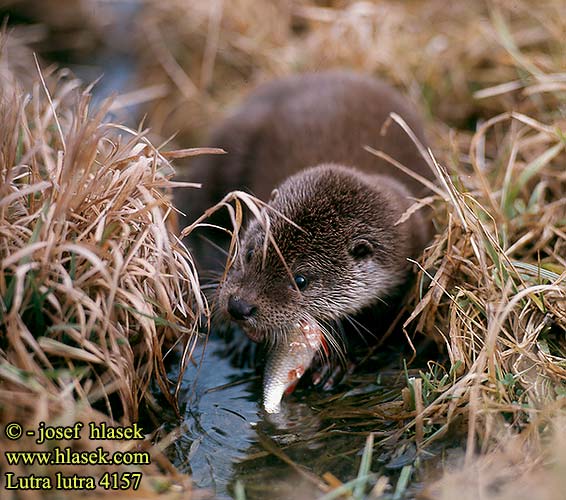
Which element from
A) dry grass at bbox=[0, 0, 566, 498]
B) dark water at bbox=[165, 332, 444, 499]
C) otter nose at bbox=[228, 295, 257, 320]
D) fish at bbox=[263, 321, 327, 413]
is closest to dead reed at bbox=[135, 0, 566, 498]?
dry grass at bbox=[0, 0, 566, 498]

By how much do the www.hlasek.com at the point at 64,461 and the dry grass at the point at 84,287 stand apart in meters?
0.02

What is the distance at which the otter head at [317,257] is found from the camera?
9.82 feet

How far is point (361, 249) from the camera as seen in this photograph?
318 cm

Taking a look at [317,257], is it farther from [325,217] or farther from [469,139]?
[469,139]

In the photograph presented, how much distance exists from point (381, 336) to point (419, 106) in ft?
6.51

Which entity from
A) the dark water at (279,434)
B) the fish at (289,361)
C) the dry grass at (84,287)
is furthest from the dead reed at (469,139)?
the dry grass at (84,287)

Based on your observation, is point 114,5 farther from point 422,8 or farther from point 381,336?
point 381,336

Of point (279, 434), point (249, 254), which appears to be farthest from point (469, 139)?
point (279, 434)

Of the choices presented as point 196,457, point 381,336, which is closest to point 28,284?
point 196,457

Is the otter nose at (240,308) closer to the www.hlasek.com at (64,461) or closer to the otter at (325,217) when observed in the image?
the otter at (325,217)

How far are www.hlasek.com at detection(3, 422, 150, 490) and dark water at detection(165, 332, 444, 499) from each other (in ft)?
0.99

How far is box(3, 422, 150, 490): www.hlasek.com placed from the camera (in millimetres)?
2129

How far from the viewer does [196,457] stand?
2590mm

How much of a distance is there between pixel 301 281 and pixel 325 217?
270 millimetres
